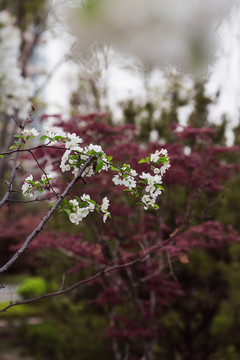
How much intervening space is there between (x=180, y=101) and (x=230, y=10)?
5.02 metres

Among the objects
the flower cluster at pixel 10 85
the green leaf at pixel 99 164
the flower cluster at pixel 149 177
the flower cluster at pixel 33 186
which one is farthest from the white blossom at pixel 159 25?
the flower cluster at pixel 10 85

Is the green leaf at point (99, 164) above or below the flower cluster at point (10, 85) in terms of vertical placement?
below

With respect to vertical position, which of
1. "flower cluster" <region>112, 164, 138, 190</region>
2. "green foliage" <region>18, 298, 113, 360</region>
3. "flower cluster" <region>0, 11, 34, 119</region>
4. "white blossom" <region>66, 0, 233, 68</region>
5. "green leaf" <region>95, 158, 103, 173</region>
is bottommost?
"white blossom" <region>66, 0, 233, 68</region>

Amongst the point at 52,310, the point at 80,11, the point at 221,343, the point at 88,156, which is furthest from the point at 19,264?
the point at 80,11

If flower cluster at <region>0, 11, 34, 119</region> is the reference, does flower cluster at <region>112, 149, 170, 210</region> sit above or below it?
below

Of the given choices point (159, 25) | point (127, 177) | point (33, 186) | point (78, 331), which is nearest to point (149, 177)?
point (127, 177)

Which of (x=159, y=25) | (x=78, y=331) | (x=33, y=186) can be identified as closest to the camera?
(x=159, y=25)

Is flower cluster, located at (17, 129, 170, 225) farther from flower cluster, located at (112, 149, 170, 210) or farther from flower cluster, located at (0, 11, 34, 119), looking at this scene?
flower cluster, located at (0, 11, 34, 119)

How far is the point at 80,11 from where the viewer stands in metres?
0.70

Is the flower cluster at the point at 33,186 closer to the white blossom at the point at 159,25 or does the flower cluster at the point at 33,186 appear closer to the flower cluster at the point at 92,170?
the flower cluster at the point at 92,170

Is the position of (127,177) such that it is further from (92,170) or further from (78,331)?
(78,331)

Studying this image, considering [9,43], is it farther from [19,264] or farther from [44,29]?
[19,264]

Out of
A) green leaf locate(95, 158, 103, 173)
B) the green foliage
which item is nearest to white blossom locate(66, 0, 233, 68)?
green leaf locate(95, 158, 103, 173)

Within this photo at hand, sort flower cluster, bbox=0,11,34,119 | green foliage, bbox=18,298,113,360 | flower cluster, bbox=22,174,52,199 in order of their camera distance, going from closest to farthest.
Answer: flower cluster, bbox=22,174,52,199 → flower cluster, bbox=0,11,34,119 → green foliage, bbox=18,298,113,360
